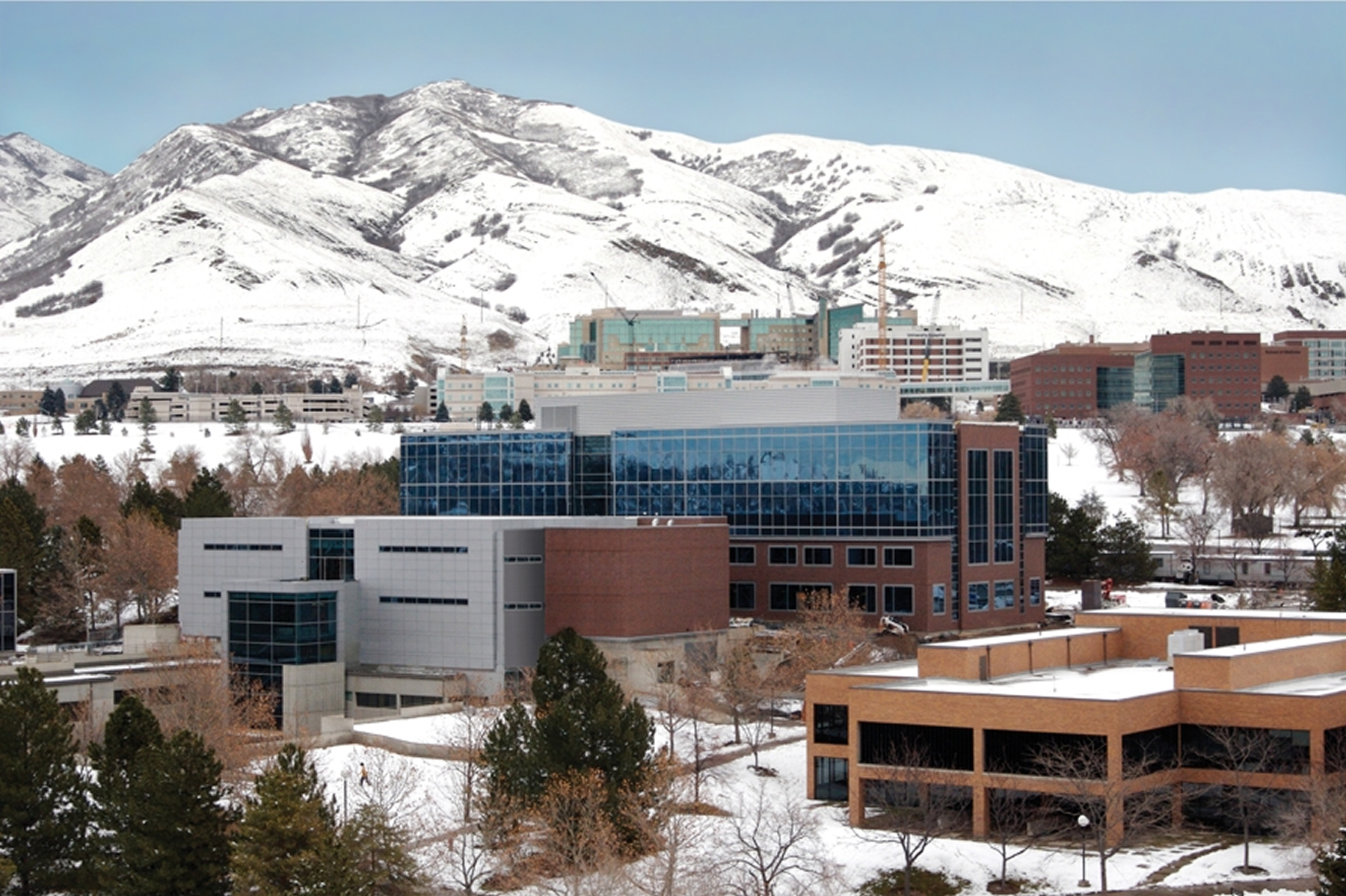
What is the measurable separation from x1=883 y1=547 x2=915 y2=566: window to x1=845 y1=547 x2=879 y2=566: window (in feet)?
1.63

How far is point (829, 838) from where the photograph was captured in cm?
5353

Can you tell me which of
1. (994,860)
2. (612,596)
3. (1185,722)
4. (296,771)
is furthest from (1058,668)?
(296,771)

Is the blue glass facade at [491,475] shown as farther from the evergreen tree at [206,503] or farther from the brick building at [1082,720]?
the brick building at [1082,720]

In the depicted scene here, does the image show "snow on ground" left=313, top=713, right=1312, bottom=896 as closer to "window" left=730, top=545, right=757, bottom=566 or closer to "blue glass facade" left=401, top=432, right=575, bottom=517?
"window" left=730, top=545, right=757, bottom=566

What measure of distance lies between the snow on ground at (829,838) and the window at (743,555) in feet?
84.0

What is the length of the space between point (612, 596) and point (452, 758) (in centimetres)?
1498

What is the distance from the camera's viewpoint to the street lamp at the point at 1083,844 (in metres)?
48.7

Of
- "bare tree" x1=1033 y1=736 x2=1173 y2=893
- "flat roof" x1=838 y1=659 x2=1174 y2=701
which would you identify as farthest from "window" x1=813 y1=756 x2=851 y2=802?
"bare tree" x1=1033 y1=736 x2=1173 y2=893

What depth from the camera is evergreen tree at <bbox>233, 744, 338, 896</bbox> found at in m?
44.9

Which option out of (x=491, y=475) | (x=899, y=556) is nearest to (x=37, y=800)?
(x=899, y=556)

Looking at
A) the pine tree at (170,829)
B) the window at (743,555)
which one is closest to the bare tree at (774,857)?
the pine tree at (170,829)

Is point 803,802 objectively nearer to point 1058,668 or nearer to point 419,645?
point 1058,668

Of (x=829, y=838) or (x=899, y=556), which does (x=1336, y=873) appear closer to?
(x=829, y=838)

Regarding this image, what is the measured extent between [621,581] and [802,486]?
17.8m
